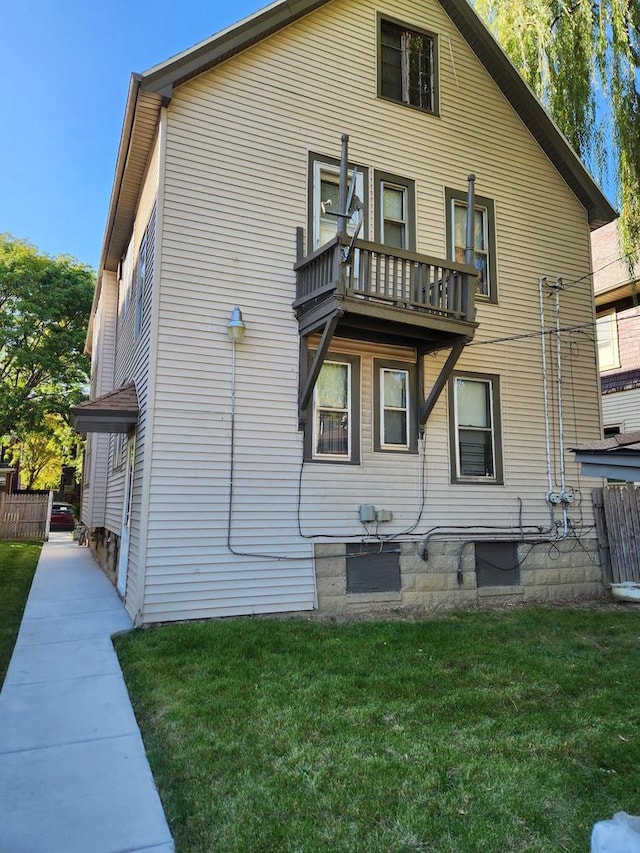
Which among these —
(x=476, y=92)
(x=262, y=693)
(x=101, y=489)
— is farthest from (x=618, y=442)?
(x=101, y=489)

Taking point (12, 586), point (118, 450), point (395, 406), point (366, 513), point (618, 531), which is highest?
point (395, 406)

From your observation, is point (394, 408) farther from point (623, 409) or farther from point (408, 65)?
point (623, 409)

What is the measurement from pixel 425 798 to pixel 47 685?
353 cm

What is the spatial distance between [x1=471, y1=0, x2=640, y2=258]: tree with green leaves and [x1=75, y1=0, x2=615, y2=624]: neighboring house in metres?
0.99

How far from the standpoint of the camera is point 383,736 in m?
3.99

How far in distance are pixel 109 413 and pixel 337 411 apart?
10.3ft

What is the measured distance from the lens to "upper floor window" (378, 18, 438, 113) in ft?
31.2

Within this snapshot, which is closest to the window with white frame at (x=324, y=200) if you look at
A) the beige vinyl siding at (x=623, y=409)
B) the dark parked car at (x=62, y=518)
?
the beige vinyl siding at (x=623, y=409)

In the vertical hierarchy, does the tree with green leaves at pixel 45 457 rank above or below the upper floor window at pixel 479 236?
below

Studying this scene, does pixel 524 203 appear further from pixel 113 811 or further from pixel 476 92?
pixel 113 811

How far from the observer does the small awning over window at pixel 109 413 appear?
809 centimetres

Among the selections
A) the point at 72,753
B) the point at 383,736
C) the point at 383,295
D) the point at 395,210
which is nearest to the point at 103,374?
the point at 395,210

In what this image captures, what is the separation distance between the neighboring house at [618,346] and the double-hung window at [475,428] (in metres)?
5.94

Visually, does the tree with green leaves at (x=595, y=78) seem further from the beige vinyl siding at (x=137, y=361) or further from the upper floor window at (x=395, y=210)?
the beige vinyl siding at (x=137, y=361)
